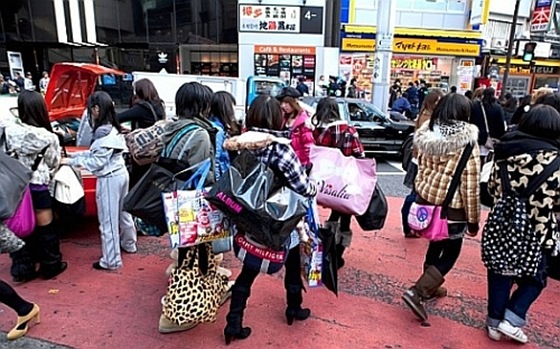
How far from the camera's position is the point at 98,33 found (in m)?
20.2

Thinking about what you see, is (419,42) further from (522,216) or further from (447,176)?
(522,216)

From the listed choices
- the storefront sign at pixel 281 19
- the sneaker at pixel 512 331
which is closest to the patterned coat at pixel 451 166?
the sneaker at pixel 512 331

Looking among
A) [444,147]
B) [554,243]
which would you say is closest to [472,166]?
[444,147]

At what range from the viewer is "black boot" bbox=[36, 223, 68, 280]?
343 centimetres

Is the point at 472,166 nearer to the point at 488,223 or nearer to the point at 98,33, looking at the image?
the point at 488,223

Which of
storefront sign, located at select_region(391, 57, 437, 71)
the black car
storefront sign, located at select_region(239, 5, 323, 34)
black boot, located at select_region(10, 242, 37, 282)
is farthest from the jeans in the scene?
storefront sign, located at select_region(391, 57, 437, 71)

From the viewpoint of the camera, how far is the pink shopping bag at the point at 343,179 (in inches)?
127

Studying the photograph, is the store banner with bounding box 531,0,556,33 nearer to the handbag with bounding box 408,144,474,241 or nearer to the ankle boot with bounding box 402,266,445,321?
the handbag with bounding box 408,144,474,241

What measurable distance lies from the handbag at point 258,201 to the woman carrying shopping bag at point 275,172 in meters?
0.06

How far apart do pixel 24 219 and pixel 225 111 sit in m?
1.69

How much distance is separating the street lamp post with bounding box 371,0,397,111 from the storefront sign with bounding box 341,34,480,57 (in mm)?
5603

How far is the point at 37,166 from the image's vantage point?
126 inches

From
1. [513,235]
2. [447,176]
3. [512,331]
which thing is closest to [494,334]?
[512,331]

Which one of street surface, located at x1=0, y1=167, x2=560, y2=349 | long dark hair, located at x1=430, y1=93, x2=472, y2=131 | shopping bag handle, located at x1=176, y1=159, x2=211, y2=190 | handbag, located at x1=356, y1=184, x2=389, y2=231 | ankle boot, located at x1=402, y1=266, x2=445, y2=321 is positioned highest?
long dark hair, located at x1=430, y1=93, x2=472, y2=131
